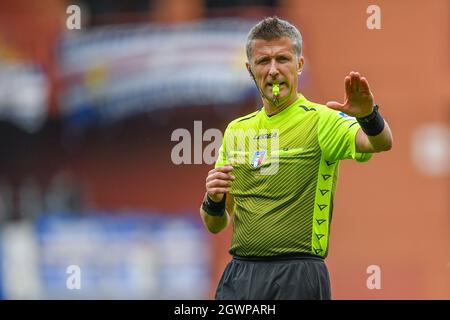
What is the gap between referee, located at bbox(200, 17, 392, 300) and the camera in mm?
5152

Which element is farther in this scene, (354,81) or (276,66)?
(276,66)

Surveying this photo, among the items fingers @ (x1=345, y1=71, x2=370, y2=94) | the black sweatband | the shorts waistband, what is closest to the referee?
the shorts waistband

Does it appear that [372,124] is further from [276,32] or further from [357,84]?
[276,32]

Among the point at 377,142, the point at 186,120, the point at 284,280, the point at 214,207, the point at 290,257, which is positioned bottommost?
the point at 284,280

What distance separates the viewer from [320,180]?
17.0ft

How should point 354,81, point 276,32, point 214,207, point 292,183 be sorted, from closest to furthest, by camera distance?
point 354,81
point 292,183
point 276,32
point 214,207

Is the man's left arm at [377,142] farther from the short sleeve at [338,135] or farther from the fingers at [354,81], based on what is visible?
the fingers at [354,81]

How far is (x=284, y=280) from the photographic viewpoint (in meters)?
5.14

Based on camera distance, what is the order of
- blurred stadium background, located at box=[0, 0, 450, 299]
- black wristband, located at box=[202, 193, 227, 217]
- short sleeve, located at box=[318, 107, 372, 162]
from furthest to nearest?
1. blurred stadium background, located at box=[0, 0, 450, 299]
2. black wristband, located at box=[202, 193, 227, 217]
3. short sleeve, located at box=[318, 107, 372, 162]

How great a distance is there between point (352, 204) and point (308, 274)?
12.1m

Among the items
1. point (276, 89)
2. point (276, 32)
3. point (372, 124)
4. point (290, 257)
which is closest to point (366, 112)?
point (372, 124)

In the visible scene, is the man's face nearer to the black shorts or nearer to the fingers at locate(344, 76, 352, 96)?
the fingers at locate(344, 76, 352, 96)

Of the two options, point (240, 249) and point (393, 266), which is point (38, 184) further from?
point (240, 249)

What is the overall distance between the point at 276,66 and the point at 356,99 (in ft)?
1.77
